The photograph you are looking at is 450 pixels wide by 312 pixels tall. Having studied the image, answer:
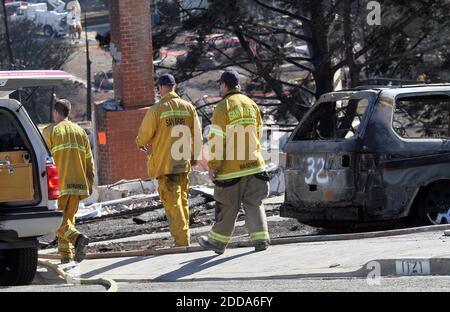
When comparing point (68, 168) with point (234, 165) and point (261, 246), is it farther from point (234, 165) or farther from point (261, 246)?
point (261, 246)

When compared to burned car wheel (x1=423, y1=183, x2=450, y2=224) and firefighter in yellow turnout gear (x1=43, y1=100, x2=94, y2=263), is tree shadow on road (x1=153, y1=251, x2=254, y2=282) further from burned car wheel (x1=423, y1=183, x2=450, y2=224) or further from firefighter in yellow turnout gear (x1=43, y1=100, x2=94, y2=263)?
burned car wheel (x1=423, y1=183, x2=450, y2=224)

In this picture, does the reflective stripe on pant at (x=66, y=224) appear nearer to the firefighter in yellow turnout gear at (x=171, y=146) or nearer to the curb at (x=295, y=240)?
the curb at (x=295, y=240)

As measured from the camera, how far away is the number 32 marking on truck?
11.2 m

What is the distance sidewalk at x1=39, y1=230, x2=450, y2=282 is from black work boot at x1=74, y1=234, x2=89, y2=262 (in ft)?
0.52

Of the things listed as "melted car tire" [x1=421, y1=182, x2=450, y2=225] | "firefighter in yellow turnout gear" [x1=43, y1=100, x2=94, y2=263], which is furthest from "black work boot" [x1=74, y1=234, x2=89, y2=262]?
"melted car tire" [x1=421, y1=182, x2=450, y2=225]

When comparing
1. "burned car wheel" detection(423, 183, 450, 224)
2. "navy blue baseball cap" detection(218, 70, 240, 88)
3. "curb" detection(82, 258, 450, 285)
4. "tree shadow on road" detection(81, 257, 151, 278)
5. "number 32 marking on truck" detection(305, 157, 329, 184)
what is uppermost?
"navy blue baseball cap" detection(218, 70, 240, 88)

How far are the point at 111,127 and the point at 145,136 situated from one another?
8.03 m

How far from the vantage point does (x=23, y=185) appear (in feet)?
31.5

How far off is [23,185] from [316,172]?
335 cm
